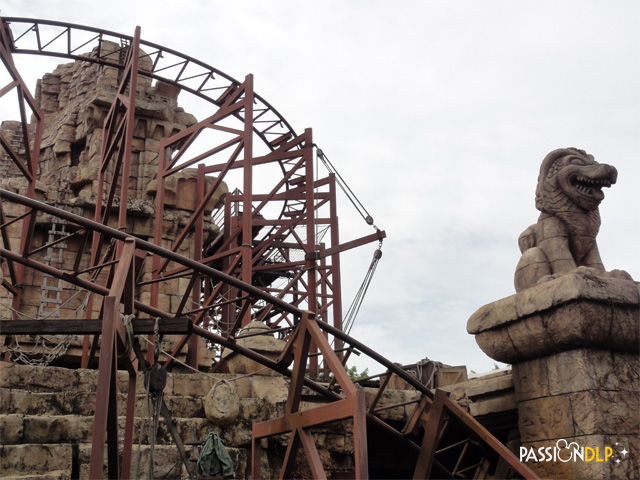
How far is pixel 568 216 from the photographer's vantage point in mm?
8234

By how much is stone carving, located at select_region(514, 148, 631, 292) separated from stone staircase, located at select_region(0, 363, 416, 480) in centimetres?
300

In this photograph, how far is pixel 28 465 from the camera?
6328 mm

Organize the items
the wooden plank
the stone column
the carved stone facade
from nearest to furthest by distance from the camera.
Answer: the wooden plank → the stone column → the carved stone facade

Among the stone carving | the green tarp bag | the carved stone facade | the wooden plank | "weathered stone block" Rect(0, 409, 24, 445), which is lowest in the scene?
the green tarp bag

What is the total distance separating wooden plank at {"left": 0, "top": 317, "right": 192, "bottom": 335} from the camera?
19.6 feet

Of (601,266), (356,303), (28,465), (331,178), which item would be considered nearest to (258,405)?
(28,465)

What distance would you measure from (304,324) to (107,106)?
42.4 ft

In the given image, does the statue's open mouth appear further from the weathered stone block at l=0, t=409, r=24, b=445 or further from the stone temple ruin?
the weathered stone block at l=0, t=409, r=24, b=445

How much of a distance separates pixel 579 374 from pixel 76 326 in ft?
16.9

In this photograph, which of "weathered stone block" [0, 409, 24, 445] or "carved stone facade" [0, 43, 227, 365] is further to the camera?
"carved stone facade" [0, 43, 227, 365]

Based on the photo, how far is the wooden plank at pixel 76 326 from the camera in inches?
235

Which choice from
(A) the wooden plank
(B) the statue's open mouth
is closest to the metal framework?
(A) the wooden plank

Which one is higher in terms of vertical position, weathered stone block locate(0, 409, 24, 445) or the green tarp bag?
weathered stone block locate(0, 409, 24, 445)

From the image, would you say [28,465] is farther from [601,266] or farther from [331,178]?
[331,178]
